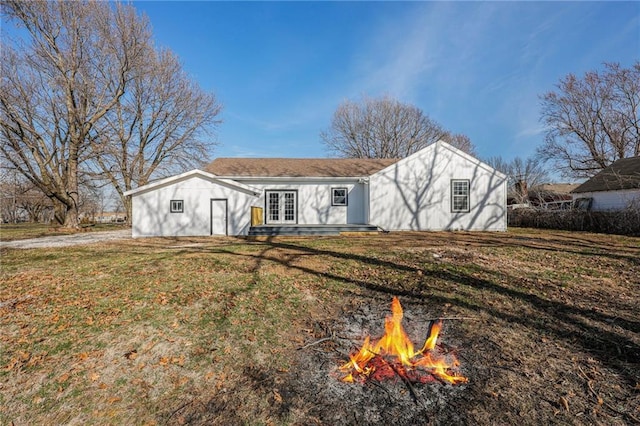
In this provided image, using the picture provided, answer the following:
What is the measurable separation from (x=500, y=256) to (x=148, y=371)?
27.4ft

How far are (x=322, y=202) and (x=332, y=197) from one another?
648mm

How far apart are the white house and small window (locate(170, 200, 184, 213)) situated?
0.05 metres

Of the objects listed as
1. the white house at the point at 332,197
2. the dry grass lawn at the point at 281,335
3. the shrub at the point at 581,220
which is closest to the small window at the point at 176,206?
the white house at the point at 332,197

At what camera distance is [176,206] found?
15.0m

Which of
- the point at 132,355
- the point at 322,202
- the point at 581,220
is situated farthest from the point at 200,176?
the point at 581,220

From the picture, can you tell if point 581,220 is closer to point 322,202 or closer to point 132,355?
point 322,202

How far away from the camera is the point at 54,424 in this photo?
9.25ft

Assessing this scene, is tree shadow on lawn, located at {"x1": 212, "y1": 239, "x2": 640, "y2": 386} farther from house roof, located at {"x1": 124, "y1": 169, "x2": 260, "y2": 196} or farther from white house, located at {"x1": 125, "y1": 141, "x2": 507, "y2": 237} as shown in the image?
white house, located at {"x1": 125, "y1": 141, "x2": 507, "y2": 237}

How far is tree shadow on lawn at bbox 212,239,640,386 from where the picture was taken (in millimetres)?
3754

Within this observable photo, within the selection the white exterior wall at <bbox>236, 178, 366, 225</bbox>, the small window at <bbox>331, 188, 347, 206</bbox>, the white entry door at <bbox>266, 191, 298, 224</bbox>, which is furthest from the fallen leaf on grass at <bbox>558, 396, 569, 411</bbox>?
the white entry door at <bbox>266, 191, 298, 224</bbox>

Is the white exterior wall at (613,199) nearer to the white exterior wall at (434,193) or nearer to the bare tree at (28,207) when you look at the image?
the white exterior wall at (434,193)

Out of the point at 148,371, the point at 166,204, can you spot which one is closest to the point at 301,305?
the point at 148,371

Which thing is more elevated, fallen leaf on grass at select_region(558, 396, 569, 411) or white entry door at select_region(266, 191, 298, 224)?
white entry door at select_region(266, 191, 298, 224)

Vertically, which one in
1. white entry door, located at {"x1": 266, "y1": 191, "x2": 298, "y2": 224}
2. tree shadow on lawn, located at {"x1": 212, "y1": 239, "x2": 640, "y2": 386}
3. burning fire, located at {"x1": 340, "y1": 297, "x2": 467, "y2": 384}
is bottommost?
burning fire, located at {"x1": 340, "y1": 297, "x2": 467, "y2": 384}
